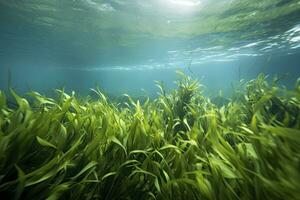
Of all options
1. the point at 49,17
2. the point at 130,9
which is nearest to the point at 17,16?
the point at 49,17

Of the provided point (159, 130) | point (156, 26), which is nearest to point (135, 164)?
point (159, 130)

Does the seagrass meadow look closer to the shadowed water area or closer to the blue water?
the shadowed water area

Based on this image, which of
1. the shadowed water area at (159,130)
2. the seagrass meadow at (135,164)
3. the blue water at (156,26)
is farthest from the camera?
the blue water at (156,26)

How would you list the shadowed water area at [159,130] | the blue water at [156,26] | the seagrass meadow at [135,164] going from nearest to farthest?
1. the seagrass meadow at [135,164]
2. the shadowed water area at [159,130]
3. the blue water at [156,26]

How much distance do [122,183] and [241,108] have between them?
363cm

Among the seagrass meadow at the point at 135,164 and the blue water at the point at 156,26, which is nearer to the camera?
the seagrass meadow at the point at 135,164

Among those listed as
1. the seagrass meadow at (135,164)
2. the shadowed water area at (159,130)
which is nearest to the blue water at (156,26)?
the shadowed water area at (159,130)

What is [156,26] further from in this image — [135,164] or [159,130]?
[135,164]

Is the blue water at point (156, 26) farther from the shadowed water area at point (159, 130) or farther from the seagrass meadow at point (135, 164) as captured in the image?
the seagrass meadow at point (135, 164)

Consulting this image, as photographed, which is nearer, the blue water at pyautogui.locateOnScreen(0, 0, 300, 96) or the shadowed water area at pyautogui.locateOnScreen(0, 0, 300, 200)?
the shadowed water area at pyautogui.locateOnScreen(0, 0, 300, 200)

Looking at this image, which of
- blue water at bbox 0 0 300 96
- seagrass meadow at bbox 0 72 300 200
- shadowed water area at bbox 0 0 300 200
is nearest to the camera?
seagrass meadow at bbox 0 72 300 200

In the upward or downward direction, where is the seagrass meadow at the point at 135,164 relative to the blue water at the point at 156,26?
downward

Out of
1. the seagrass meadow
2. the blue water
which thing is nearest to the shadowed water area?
the seagrass meadow

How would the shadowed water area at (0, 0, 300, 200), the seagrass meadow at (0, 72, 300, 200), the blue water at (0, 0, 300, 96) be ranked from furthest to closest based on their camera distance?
1. the blue water at (0, 0, 300, 96)
2. the shadowed water area at (0, 0, 300, 200)
3. the seagrass meadow at (0, 72, 300, 200)
